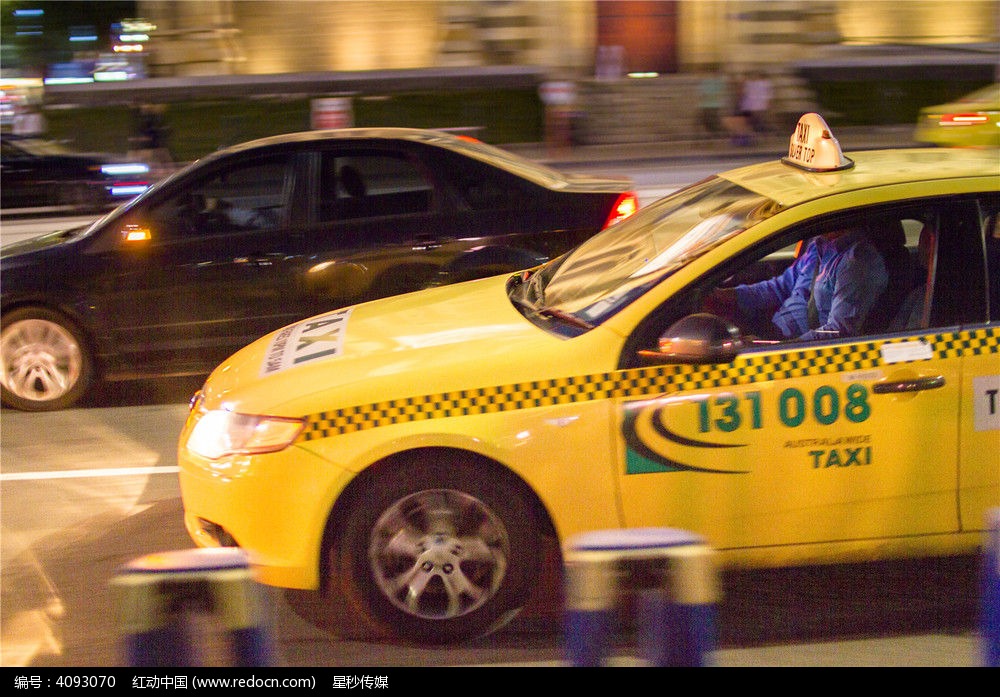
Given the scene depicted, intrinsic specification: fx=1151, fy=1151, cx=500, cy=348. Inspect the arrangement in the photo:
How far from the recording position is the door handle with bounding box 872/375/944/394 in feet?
12.0

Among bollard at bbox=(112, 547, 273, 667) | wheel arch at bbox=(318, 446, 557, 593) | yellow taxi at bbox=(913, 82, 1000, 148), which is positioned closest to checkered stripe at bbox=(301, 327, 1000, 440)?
wheel arch at bbox=(318, 446, 557, 593)

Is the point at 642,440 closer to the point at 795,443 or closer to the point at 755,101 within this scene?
the point at 795,443

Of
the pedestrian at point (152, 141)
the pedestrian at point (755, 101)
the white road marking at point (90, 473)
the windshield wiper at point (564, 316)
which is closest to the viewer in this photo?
the windshield wiper at point (564, 316)

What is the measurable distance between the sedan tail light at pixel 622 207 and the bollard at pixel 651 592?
4.34 metres

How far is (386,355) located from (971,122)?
36.4 feet

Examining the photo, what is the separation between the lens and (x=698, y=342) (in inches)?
143

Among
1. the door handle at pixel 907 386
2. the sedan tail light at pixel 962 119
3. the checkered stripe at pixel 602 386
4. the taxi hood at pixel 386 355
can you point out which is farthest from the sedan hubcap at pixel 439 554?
the sedan tail light at pixel 962 119

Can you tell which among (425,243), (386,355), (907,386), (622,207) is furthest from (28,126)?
(907,386)

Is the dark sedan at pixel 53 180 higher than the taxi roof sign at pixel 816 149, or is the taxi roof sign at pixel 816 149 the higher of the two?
the taxi roof sign at pixel 816 149

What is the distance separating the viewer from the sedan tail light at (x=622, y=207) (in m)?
6.85

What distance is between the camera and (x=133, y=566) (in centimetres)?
256

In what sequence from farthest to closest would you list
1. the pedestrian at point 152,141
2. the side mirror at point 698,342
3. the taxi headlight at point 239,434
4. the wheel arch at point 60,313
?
the pedestrian at point 152,141 → the wheel arch at point 60,313 → the taxi headlight at point 239,434 → the side mirror at point 698,342

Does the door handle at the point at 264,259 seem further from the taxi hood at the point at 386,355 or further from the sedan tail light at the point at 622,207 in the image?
the taxi hood at the point at 386,355

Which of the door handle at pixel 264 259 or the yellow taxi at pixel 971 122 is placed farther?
the yellow taxi at pixel 971 122
